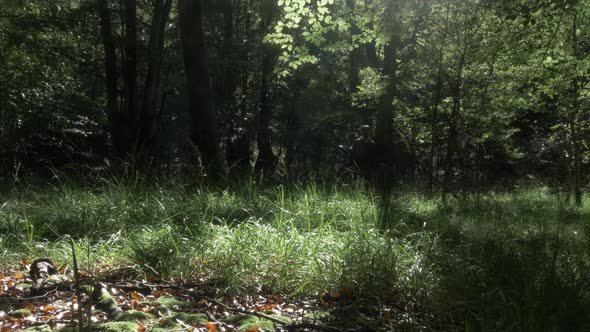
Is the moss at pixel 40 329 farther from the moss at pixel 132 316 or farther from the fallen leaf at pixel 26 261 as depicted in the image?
the fallen leaf at pixel 26 261

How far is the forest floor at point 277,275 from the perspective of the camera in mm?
3096

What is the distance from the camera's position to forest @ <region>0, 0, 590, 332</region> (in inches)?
131

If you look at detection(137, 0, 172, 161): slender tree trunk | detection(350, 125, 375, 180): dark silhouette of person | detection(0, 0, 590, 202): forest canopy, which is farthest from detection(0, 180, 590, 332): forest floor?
→ detection(350, 125, 375, 180): dark silhouette of person

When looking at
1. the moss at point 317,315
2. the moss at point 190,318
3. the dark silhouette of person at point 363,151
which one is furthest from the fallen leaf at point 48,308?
the dark silhouette of person at point 363,151

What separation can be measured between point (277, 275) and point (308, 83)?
20.0 metres

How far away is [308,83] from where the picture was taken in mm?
23281

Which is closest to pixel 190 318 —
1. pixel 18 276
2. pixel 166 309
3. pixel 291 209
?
pixel 166 309

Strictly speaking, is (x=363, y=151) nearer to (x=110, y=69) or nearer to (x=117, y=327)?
(x=110, y=69)

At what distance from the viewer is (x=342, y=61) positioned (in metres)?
22.0

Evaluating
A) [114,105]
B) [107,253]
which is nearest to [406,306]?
[107,253]

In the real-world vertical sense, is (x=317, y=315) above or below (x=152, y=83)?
below

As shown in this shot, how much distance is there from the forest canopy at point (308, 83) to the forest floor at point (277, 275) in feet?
6.45

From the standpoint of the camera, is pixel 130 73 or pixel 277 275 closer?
pixel 277 275

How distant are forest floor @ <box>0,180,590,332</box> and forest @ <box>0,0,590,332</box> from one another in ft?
0.06
